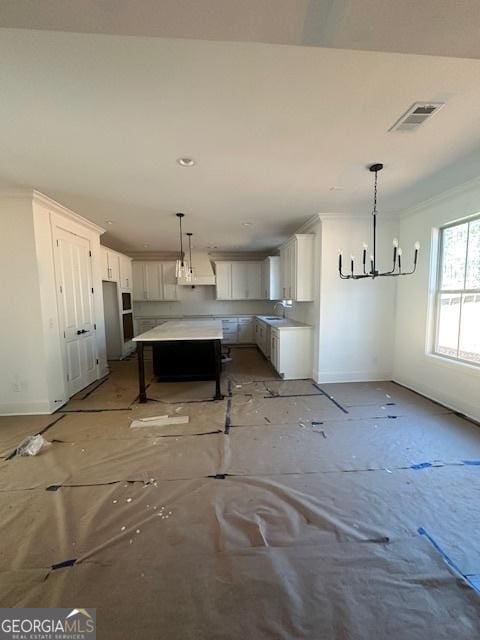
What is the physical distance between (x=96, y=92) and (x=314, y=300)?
3690 mm

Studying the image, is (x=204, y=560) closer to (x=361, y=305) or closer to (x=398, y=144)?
(x=398, y=144)

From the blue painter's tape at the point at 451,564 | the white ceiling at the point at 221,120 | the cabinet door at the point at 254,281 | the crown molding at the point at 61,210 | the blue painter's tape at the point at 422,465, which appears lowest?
the blue painter's tape at the point at 422,465

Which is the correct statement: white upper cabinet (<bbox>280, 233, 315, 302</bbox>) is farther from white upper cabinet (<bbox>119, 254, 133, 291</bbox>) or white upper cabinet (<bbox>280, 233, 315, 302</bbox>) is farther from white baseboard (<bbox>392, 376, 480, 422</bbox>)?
white upper cabinet (<bbox>119, 254, 133, 291</bbox>)

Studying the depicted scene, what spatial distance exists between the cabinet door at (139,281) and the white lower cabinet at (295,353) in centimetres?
440

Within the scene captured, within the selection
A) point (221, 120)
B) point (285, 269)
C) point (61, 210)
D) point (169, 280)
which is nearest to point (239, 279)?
point (169, 280)

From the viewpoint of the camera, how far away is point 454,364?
10.7ft

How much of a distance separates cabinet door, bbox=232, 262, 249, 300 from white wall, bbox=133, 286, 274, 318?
49cm

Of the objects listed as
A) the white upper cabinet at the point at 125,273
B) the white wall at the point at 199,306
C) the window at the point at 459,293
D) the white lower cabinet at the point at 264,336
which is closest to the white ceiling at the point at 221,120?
the window at the point at 459,293

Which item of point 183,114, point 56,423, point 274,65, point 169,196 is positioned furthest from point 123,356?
point 274,65

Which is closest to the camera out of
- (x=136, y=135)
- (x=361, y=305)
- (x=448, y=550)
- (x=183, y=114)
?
(x=448, y=550)

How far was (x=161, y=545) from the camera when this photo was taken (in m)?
1.55

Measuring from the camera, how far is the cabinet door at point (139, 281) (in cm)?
733
